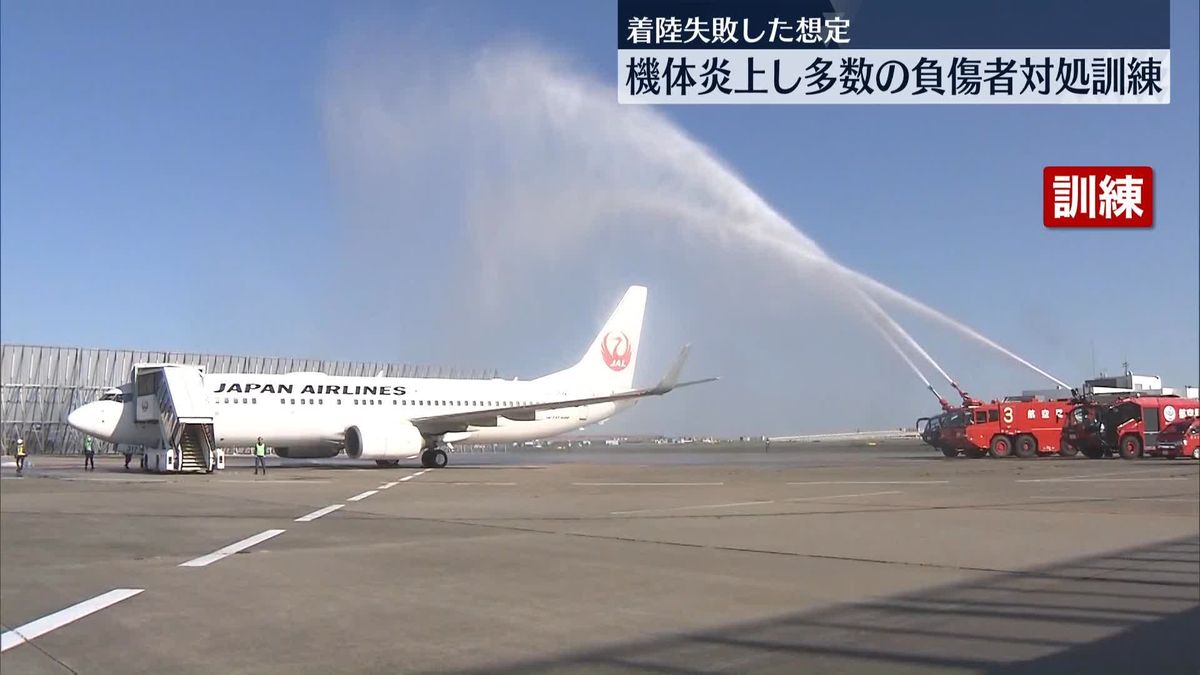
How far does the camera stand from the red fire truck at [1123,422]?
4038cm

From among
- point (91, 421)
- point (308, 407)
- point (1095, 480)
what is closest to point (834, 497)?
point (1095, 480)

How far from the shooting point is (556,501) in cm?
1912

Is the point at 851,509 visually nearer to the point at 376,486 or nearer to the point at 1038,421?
the point at 376,486

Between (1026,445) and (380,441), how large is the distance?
27.9 m

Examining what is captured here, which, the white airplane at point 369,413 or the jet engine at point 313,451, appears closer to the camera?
the white airplane at point 369,413

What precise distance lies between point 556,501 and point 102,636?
12.4 meters

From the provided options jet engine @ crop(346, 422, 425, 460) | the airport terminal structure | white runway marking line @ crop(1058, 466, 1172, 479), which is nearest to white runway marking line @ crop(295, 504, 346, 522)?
jet engine @ crop(346, 422, 425, 460)

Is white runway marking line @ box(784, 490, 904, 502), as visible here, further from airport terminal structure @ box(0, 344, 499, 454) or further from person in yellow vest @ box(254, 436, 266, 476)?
airport terminal structure @ box(0, 344, 499, 454)

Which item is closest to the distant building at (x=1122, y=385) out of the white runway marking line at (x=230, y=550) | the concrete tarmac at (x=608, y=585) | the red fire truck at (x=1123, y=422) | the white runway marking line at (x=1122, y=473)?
the red fire truck at (x=1123, y=422)

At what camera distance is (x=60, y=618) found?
7797 mm
